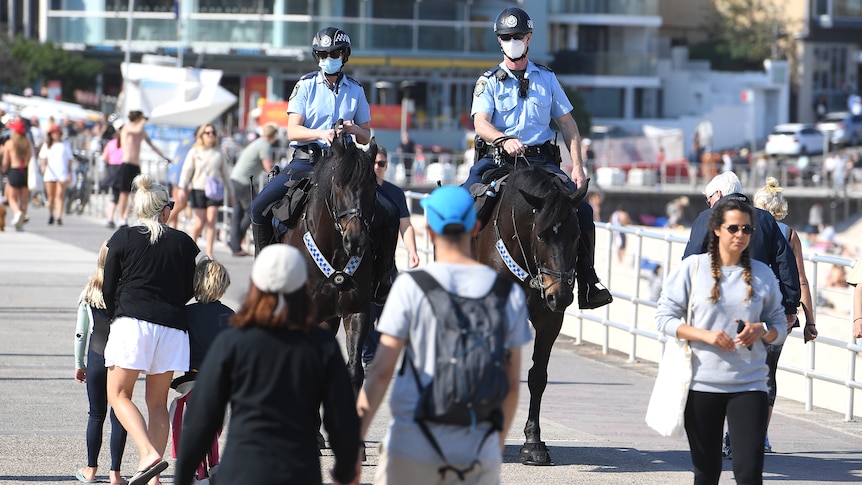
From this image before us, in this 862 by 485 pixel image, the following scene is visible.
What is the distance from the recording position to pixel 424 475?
5730 mm

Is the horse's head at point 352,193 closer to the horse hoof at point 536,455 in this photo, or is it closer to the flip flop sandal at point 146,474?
the horse hoof at point 536,455

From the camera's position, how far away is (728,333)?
24.0 feet

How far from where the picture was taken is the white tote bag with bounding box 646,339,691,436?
736cm

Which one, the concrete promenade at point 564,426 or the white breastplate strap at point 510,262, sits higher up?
the white breastplate strap at point 510,262

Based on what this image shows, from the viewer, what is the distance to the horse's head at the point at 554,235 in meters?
9.36

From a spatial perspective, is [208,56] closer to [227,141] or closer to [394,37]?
[394,37]

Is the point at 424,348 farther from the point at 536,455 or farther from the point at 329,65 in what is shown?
the point at 329,65

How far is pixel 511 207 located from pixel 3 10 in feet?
224

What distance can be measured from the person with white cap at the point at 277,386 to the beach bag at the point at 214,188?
1608 cm

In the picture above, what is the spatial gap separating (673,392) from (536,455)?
2418 mm

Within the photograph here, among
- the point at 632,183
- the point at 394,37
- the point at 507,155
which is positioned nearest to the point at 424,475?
the point at 507,155

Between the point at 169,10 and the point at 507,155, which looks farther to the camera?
the point at 169,10

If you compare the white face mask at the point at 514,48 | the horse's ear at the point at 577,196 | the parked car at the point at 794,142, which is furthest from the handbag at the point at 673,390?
the parked car at the point at 794,142

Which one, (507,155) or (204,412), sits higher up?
(507,155)
